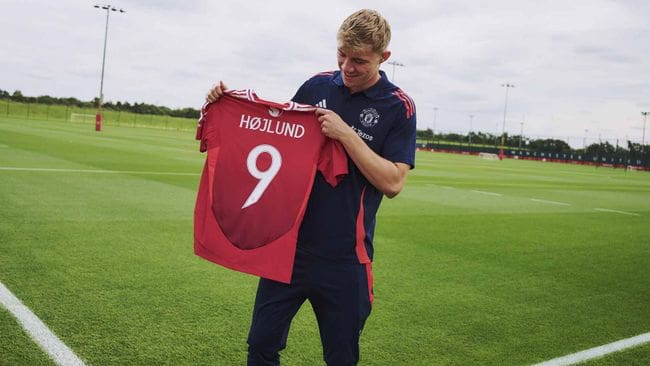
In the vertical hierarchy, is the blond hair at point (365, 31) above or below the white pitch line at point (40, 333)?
above

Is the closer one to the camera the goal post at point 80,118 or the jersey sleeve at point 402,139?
the jersey sleeve at point 402,139

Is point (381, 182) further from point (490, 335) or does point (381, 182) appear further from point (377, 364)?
point (490, 335)

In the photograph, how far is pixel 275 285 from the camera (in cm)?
259

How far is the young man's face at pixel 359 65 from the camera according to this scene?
2.40 m

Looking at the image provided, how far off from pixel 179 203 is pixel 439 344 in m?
6.87

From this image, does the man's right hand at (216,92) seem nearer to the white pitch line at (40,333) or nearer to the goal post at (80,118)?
the white pitch line at (40,333)

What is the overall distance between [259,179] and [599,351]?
3.33 m

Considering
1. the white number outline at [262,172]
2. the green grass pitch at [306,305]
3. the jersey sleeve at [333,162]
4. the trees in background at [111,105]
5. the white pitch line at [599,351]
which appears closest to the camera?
the jersey sleeve at [333,162]

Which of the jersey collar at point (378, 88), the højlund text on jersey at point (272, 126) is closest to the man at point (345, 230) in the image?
the jersey collar at point (378, 88)

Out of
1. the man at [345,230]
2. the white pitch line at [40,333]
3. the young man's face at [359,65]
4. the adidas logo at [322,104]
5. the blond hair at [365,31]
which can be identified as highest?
the blond hair at [365,31]

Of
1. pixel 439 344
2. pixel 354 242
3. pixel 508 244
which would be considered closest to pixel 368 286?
pixel 354 242

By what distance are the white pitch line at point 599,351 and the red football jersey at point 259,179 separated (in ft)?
8.41

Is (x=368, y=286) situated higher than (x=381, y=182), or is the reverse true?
(x=381, y=182)

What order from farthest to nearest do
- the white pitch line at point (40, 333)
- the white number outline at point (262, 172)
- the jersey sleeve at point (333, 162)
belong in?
1. the white pitch line at point (40, 333)
2. the white number outline at point (262, 172)
3. the jersey sleeve at point (333, 162)
